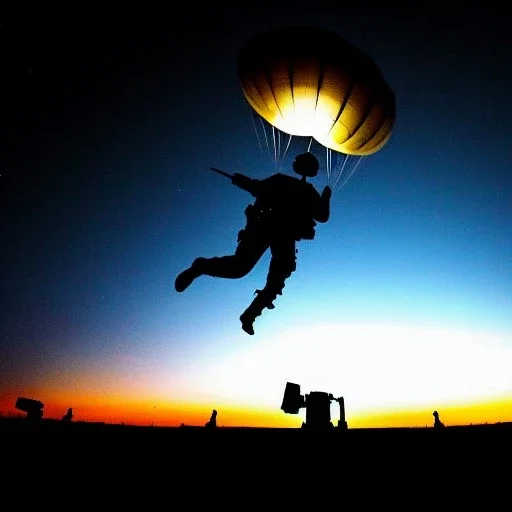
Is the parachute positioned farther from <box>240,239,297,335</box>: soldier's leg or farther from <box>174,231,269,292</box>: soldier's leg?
<box>174,231,269,292</box>: soldier's leg

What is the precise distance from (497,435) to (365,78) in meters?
7.26

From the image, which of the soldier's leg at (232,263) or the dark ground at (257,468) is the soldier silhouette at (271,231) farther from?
the dark ground at (257,468)

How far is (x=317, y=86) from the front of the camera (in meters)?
7.98

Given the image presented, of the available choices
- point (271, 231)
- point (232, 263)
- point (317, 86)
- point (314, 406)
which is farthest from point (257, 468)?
point (317, 86)

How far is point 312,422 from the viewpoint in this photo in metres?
6.22

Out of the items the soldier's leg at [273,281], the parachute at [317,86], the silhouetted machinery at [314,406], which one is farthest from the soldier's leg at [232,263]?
the parachute at [317,86]

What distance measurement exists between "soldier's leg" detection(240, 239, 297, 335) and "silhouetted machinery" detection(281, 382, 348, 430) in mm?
1519

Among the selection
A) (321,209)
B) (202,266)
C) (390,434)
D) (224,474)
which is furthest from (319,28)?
(224,474)

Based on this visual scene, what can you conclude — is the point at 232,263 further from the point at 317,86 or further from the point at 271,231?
the point at 317,86

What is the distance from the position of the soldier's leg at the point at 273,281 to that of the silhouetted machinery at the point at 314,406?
152 cm

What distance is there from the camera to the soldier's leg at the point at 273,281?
706 centimetres

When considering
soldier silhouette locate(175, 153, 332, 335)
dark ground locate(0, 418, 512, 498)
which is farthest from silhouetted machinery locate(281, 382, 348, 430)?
dark ground locate(0, 418, 512, 498)

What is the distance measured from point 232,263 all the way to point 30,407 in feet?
13.5

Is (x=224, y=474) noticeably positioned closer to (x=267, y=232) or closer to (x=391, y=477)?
(x=391, y=477)
